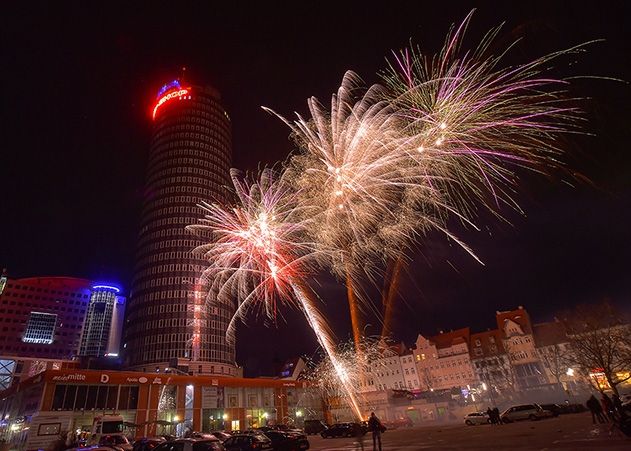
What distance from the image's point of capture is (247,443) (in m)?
20.2

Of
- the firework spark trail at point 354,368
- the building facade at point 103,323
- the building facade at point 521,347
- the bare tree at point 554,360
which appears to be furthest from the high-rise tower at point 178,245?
the bare tree at point 554,360

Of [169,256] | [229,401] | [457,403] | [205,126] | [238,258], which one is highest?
[205,126]

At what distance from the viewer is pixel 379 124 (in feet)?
67.7

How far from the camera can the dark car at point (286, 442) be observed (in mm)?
21875

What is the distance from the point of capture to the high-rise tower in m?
93.9

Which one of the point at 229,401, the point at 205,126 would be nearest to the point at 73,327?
the point at 205,126

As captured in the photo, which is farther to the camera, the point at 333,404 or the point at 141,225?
the point at 141,225

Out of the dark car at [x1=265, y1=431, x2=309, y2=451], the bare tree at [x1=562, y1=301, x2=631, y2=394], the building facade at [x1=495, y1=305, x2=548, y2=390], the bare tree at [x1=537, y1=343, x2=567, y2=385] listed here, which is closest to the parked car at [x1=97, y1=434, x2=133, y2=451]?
the dark car at [x1=265, y1=431, x2=309, y2=451]

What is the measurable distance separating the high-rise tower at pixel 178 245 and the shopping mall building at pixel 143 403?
43.3 m

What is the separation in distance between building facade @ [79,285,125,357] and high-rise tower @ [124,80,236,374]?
60721 mm

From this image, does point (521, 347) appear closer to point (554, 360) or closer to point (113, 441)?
point (554, 360)

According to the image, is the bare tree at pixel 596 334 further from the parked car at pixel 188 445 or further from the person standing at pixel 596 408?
the parked car at pixel 188 445

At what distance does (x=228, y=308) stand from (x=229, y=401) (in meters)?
60.4

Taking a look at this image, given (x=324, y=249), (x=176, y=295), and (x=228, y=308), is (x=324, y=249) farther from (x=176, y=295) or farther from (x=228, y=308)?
(x=228, y=308)
